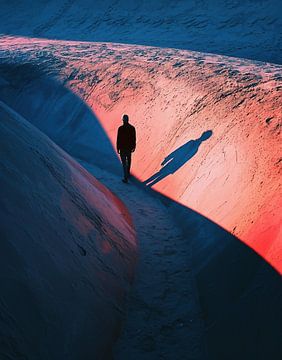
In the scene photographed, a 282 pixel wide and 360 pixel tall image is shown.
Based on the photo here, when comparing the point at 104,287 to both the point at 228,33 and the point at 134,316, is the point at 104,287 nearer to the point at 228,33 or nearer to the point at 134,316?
the point at 134,316

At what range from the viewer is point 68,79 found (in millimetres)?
9867

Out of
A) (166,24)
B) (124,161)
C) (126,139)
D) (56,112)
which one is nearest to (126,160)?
(124,161)

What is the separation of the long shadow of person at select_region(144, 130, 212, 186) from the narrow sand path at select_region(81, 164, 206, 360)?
1190 millimetres

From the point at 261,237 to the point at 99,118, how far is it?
603 cm

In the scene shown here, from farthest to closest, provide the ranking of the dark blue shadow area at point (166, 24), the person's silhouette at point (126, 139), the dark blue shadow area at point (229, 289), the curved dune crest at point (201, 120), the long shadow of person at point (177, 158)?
1. the dark blue shadow area at point (166, 24)
2. the person's silhouette at point (126, 139)
3. the long shadow of person at point (177, 158)
4. the curved dune crest at point (201, 120)
5. the dark blue shadow area at point (229, 289)

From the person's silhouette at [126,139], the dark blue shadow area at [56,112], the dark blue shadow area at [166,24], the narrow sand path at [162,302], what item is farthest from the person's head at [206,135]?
the dark blue shadow area at [166,24]

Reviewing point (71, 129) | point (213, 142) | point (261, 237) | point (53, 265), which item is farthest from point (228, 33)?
point (53, 265)

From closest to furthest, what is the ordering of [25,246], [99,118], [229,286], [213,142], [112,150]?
[25,246] → [229,286] → [213,142] → [112,150] → [99,118]

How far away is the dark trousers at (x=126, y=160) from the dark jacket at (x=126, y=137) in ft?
0.22

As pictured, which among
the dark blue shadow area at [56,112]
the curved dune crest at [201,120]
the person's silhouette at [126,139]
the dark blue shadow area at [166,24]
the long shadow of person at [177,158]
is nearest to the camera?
the curved dune crest at [201,120]

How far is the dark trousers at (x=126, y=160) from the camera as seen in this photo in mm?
6336

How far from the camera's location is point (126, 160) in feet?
21.3

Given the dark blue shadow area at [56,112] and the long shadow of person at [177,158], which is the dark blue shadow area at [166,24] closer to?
Answer: the dark blue shadow area at [56,112]

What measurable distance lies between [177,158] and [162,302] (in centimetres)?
316
